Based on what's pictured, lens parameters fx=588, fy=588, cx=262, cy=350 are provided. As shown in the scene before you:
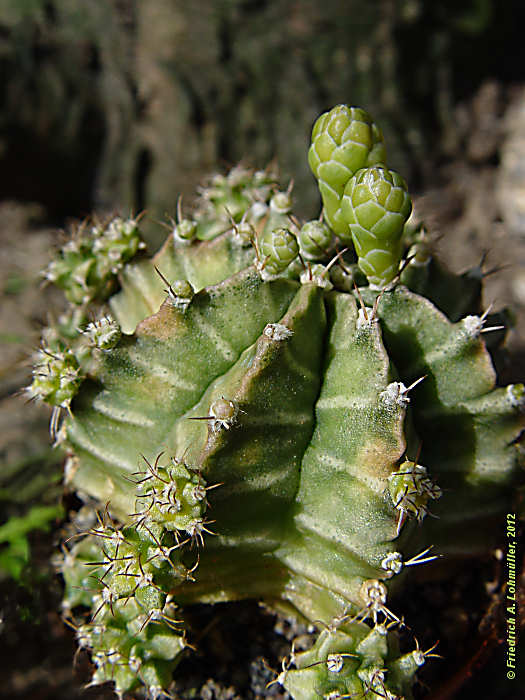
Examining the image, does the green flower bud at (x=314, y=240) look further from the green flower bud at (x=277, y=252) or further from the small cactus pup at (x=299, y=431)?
the green flower bud at (x=277, y=252)

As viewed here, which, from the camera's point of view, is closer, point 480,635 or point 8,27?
point 480,635

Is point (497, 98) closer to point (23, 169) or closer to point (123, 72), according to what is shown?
point (123, 72)

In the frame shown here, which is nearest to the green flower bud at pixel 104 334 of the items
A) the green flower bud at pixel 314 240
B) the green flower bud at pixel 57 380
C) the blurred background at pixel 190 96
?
the green flower bud at pixel 57 380

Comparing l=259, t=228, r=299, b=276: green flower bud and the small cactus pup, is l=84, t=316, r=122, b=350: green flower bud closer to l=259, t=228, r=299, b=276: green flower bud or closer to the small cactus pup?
the small cactus pup

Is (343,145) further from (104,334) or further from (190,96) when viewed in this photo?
(190,96)

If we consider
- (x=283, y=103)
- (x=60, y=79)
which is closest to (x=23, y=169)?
(x=60, y=79)

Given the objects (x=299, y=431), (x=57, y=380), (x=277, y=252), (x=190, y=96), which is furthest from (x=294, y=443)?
(x=190, y=96)

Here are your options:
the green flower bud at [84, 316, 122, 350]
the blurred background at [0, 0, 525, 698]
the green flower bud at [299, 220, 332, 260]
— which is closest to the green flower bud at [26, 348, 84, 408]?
the green flower bud at [84, 316, 122, 350]

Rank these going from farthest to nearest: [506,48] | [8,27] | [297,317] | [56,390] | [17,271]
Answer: [506,48]
[17,271]
[8,27]
[56,390]
[297,317]
